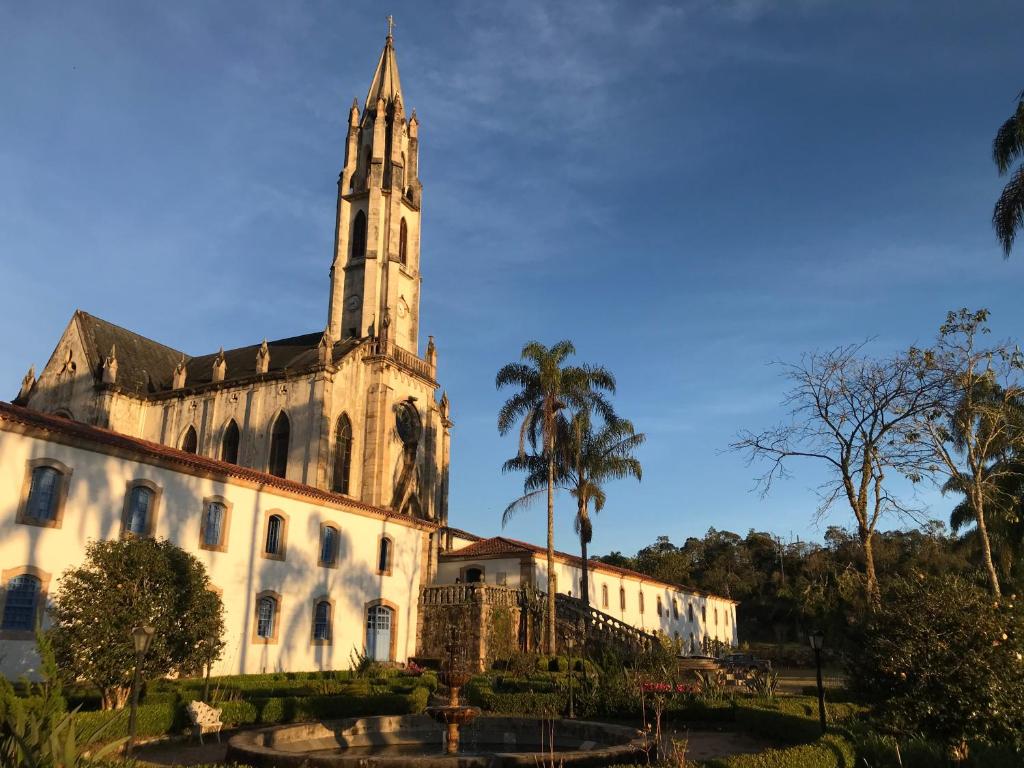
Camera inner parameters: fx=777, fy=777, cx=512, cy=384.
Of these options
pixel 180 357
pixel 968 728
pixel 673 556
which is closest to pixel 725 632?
pixel 673 556

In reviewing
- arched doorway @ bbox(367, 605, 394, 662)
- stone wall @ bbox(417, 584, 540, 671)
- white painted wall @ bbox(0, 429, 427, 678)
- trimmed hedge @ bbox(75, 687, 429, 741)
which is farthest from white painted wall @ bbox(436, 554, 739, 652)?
trimmed hedge @ bbox(75, 687, 429, 741)

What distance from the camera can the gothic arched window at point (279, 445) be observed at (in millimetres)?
Result: 40719

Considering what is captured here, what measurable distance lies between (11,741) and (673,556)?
68.6m

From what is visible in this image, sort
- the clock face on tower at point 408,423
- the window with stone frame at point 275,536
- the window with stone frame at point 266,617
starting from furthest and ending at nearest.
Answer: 1. the clock face on tower at point 408,423
2. the window with stone frame at point 275,536
3. the window with stone frame at point 266,617

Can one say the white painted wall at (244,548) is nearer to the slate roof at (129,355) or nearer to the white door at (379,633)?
the white door at (379,633)

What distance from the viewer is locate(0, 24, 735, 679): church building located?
2048 centimetres

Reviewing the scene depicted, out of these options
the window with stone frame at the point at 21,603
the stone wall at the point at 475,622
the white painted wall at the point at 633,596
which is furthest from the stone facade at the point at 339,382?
the window with stone frame at the point at 21,603

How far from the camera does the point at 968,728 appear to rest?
13148 mm

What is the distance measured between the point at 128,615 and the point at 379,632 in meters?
15.3

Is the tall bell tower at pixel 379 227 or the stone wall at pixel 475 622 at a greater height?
the tall bell tower at pixel 379 227

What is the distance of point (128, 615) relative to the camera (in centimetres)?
1692

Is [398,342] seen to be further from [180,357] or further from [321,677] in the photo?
[321,677]

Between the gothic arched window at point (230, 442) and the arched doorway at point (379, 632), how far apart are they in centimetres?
1578

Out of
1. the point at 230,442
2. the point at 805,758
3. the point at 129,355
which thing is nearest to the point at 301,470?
the point at 230,442
